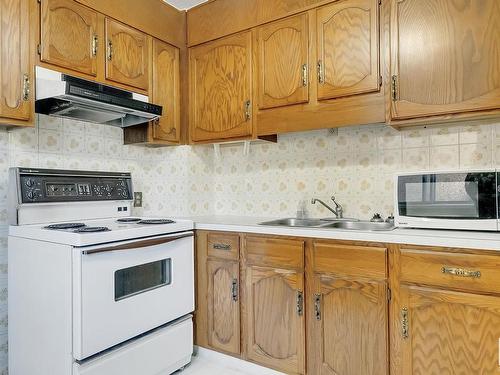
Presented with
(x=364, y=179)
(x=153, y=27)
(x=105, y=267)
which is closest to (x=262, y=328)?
(x=105, y=267)

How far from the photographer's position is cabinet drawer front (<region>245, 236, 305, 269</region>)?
1833 mm

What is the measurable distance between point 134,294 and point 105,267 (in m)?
0.25

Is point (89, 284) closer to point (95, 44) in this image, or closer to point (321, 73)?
point (95, 44)

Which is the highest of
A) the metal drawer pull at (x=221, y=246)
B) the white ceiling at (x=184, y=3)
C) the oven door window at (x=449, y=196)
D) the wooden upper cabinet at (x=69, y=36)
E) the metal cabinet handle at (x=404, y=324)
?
the white ceiling at (x=184, y=3)

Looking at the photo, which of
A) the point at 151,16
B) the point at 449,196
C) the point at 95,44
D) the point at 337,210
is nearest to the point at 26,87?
the point at 95,44

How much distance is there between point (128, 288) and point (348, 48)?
5.69 ft

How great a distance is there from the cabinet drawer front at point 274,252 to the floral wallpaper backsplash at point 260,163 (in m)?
0.59

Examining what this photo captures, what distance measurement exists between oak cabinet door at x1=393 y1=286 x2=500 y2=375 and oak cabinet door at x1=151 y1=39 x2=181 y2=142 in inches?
68.4

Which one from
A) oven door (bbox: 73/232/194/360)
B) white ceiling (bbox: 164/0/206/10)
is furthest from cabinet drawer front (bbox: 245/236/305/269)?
white ceiling (bbox: 164/0/206/10)

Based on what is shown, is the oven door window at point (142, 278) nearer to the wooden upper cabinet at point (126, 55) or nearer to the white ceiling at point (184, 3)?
the wooden upper cabinet at point (126, 55)

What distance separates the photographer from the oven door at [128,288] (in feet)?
4.95

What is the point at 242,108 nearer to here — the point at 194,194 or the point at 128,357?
the point at 194,194

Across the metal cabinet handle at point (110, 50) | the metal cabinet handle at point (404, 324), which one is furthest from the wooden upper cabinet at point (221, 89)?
the metal cabinet handle at point (404, 324)

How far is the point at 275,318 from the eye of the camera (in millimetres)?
1918
